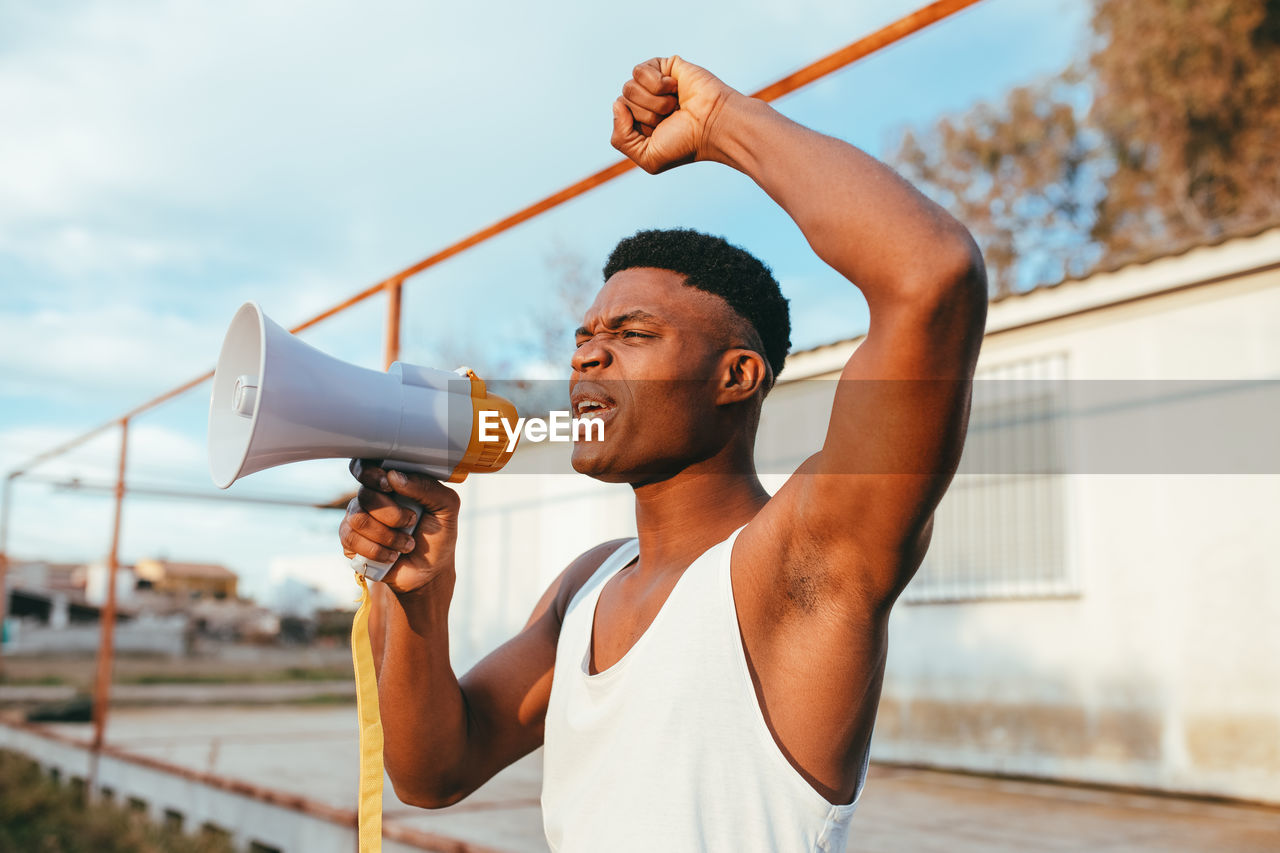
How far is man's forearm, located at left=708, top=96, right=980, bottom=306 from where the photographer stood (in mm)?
1077

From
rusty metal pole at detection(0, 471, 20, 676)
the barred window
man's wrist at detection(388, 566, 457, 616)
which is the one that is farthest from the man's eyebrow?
rusty metal pole at detection(0, 471, 20, 676)

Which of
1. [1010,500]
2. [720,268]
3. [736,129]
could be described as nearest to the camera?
[736,129]

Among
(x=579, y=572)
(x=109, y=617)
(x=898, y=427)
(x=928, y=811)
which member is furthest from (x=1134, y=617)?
(x=109, y=617)

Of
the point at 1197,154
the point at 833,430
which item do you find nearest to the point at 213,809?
the point at 833,430

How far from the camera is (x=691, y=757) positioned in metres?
1.29

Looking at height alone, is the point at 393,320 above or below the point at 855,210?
above

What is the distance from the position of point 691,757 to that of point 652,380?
0.53 meters

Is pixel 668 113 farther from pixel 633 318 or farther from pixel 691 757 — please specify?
pixel 691 757

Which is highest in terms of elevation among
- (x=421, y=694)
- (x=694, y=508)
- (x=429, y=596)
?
(x=694, y=508)

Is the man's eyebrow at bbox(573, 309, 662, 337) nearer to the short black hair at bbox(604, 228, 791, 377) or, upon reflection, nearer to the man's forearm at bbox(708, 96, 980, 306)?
the short black hair at bbox(604, 228, 791, 377)

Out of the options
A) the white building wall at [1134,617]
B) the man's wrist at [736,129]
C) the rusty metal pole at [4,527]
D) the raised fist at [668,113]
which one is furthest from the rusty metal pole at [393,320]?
the rusty metal pole at [4,527]

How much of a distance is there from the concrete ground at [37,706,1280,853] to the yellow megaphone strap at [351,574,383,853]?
8.61ft

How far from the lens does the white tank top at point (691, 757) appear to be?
1.27 meters

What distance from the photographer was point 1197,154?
1602 centimetres
